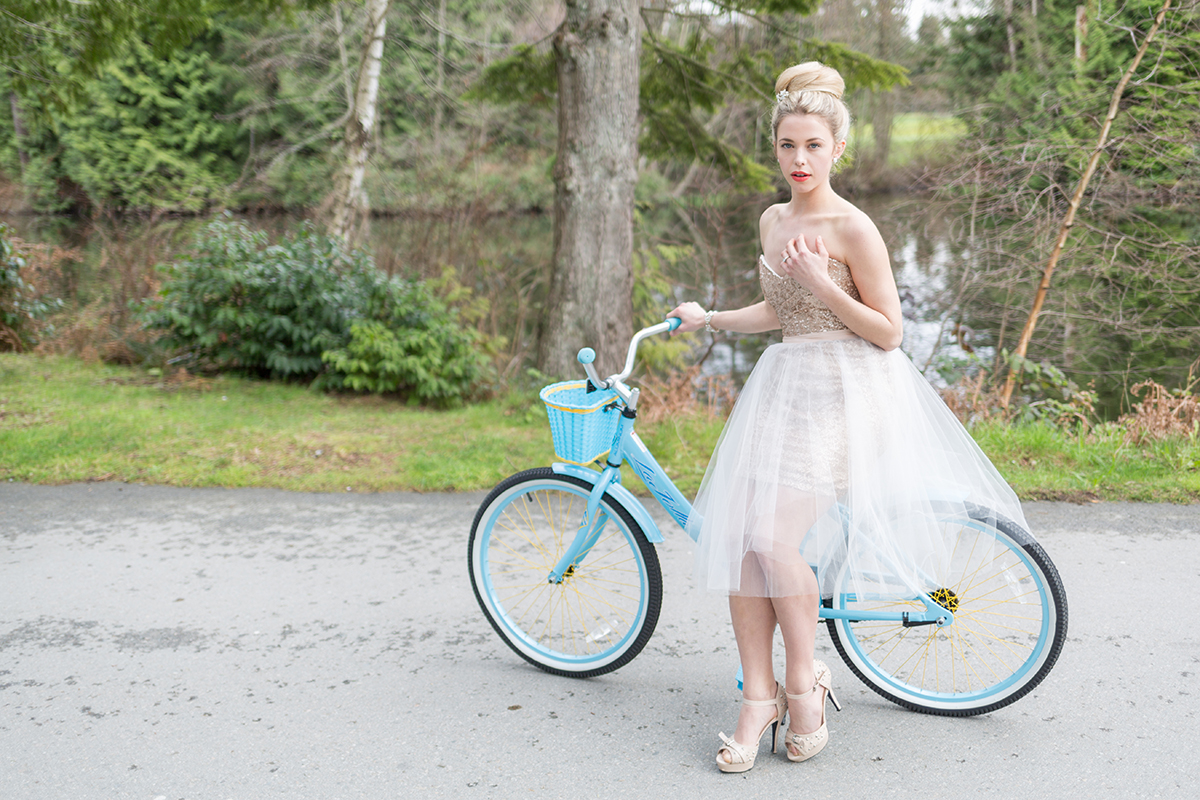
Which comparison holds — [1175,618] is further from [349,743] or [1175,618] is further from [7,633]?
[7,633]

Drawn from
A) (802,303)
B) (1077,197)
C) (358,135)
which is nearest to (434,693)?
(802,303)

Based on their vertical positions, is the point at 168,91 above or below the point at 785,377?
above

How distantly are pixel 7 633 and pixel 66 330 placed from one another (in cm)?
741

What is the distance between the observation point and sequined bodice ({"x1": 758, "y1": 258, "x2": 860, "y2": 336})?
8.51 feet

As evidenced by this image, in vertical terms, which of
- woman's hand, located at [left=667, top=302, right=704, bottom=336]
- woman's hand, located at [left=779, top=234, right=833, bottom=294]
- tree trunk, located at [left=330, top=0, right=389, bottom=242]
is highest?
tree trunk, located at [left=330, top=0, right=389, bottom=242]

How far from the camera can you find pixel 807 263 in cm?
251

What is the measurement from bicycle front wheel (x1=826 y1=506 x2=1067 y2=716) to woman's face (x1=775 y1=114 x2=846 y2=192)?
112 cm

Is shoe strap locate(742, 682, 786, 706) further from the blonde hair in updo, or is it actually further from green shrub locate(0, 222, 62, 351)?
green shrub locate(0, 222, 62, 351)

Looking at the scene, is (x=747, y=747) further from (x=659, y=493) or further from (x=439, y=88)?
(x=439, y=88)

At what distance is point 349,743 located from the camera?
112 inches

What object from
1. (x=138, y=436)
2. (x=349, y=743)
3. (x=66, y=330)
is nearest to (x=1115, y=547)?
(x=349, y=743)

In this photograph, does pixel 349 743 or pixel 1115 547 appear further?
pixel 1115 547

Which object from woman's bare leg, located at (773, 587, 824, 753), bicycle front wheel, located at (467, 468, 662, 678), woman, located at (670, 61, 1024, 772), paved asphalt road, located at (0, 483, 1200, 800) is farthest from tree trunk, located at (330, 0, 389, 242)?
woman's bare leg, located at (773, 587, 824, 753)

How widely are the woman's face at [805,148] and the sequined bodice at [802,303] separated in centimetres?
25
